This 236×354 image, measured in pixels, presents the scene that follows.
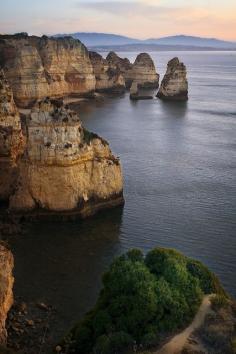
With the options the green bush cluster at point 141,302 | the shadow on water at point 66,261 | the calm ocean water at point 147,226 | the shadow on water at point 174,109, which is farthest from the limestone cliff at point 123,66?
Result: the green bush cluster at point 141,302

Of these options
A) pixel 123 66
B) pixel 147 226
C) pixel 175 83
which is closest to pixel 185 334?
pixel 147 226

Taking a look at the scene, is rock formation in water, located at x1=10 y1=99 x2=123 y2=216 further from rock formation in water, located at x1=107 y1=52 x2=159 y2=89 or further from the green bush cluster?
rock formation in water, located at x1=107 y1=52 x2=159 y2=89

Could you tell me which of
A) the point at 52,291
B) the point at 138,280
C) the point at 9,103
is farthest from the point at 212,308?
the point at 9,103

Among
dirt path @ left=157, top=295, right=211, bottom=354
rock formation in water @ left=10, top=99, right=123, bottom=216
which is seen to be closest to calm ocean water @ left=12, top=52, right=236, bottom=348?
rock formation in water @ left=10, top=99, right=123, bottom=216

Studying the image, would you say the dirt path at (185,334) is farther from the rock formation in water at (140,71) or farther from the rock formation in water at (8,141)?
the rock formation in water at (140,71)

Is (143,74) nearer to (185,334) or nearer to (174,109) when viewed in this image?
(174,109)

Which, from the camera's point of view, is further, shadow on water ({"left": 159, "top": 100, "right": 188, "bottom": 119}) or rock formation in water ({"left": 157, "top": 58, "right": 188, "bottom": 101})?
rock formation in water ({"left": 157, "top": 58, "right": 188, "bottom": 101})
